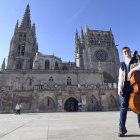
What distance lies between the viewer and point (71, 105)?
33125mm

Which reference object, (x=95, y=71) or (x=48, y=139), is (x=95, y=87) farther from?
(x=48, y=139)

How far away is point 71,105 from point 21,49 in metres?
29.1

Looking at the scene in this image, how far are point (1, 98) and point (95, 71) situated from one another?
68.3 ft

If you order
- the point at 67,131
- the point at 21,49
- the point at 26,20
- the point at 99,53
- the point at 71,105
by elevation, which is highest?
the point at 26,20

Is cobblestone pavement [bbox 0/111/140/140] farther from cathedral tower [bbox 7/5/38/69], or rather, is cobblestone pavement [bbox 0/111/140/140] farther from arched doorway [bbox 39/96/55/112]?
cathedral tower [bbox 7/5/38/69]

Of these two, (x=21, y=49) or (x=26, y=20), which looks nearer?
(x=21, y=49)

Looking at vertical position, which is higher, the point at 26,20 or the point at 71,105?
the point at 26,20

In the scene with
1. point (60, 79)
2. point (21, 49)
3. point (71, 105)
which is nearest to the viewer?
point (71, 105)

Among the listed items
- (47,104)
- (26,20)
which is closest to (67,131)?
(47,104)

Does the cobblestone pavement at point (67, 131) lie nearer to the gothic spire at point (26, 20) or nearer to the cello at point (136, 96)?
the cello at point (136, 96)

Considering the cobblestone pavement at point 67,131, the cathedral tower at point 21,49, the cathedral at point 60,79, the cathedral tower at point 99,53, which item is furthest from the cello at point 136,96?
the cathedral tower at point 21,49

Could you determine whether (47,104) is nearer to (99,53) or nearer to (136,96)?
(136,96)

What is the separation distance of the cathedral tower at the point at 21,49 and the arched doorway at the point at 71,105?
21.7 m

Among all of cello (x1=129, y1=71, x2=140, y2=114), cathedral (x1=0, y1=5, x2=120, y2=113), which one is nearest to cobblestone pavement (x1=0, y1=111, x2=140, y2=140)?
cello (x1=129, y1=71, x2=140, y2=114)
